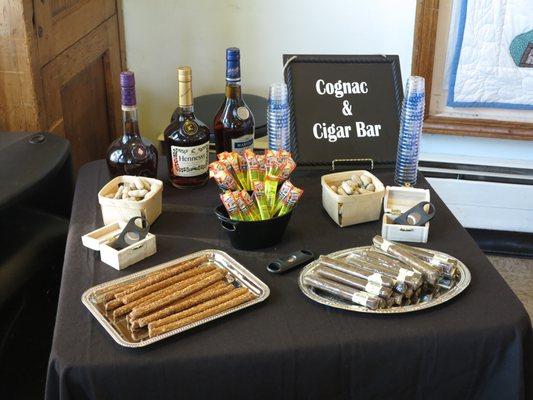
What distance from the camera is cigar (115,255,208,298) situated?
119 cm

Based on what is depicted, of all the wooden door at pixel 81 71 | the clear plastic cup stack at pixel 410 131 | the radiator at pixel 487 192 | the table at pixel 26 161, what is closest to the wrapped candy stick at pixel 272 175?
the clear plastic cup stack at pixel 410 131

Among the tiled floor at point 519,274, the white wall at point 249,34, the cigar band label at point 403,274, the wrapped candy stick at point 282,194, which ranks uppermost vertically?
the white wall at point 249,34

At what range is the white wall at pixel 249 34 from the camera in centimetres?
245

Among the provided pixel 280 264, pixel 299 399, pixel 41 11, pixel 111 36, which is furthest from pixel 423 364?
pixel 111 36

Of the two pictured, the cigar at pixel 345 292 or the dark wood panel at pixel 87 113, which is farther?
the dark wood panel at pixel 87 113

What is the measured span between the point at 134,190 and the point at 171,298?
359mm

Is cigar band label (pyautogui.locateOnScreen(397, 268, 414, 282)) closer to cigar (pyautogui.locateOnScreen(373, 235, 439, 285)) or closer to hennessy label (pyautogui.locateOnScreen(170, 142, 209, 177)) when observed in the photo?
cigar (pyautogui.locateOnScreen(373, 235, 439, 285))

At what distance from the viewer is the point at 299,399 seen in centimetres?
111

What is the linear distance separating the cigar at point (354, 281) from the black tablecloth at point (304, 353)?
5 centimetres

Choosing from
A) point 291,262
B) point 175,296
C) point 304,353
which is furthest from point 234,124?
point 304,353

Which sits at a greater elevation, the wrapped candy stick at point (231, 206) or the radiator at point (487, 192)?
the wrapped candy stick at point (231, 206)

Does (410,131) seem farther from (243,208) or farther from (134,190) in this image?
(134,190)

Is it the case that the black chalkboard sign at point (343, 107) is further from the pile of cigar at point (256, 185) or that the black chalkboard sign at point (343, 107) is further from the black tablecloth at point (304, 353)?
the black tablecloth at point (304, 353)

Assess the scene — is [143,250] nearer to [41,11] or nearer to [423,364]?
[423,364]
